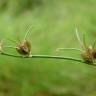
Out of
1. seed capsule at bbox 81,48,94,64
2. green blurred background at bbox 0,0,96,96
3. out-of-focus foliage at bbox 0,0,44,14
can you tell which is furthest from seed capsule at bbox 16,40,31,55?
out-of-focus foliage at bbox 0,0,44,14

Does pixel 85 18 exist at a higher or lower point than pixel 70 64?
higher

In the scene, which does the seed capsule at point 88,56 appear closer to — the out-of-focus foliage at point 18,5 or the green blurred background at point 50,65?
the green blurred background at point 50,65

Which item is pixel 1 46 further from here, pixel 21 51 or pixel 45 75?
pixel 45 75

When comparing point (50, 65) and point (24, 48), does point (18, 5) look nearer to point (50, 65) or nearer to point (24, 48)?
point (50, 65)

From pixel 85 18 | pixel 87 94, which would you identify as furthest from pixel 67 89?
pixel 85 18

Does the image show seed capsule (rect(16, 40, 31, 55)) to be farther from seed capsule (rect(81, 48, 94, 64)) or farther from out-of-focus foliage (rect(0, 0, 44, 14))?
out-of-focus foliage (rect(0, 0, 44, 14))

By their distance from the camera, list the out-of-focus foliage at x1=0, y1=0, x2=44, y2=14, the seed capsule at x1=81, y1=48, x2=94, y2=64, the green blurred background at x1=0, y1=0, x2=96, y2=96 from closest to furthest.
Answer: the seed capsule at x1=81, y1=48, x2=94, y2=64, the green blurred background at x1=0, y1=0, x2=96, y2=96, the out-of-focus foliage at x1=0, y1=0, x2=44, y2=14

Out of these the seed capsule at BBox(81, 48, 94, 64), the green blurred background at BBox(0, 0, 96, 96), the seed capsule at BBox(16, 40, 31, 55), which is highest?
the seed capsule at BBox(16, 40, 31, 55)

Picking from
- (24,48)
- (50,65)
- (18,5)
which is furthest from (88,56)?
(18,5)
